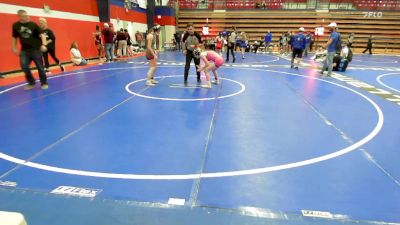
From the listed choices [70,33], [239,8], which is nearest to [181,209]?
[70,33]

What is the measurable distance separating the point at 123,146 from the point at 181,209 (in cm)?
187

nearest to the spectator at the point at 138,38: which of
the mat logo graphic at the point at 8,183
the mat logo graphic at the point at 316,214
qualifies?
the mat logo graphic at the point at 8,183

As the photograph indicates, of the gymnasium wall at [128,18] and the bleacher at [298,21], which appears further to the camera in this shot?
the bleacher at [298,21]

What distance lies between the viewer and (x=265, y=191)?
10.5 feet

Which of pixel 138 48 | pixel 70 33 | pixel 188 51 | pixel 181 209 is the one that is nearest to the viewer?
pixel 181 209

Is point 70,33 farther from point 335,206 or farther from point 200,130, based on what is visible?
point 335,206

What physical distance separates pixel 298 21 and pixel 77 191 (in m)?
28.3

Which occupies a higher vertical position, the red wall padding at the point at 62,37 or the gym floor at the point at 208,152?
the red wall padding at the point at 62,37

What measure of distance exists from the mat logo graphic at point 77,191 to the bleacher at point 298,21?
25.8 metres

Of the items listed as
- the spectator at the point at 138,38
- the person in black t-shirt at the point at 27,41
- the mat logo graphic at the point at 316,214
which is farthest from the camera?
the spectator at the point at 138,38

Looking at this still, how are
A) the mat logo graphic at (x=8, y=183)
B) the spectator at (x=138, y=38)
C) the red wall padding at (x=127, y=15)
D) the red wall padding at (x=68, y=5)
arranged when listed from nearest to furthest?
the mat logo graphic at (x=8, y=183) < the red wall padding at (x=68, y=5) < the red wall padding at (x=127, y=15) < the spectator at (x=138, y=38)

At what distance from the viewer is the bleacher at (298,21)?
26.6 meters

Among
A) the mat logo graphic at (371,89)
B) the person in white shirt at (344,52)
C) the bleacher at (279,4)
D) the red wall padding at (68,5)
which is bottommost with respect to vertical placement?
the mat logo graphic at (371,89)

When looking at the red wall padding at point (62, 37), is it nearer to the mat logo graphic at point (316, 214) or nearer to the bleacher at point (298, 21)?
the mat logo graphic at point (316, 214)
